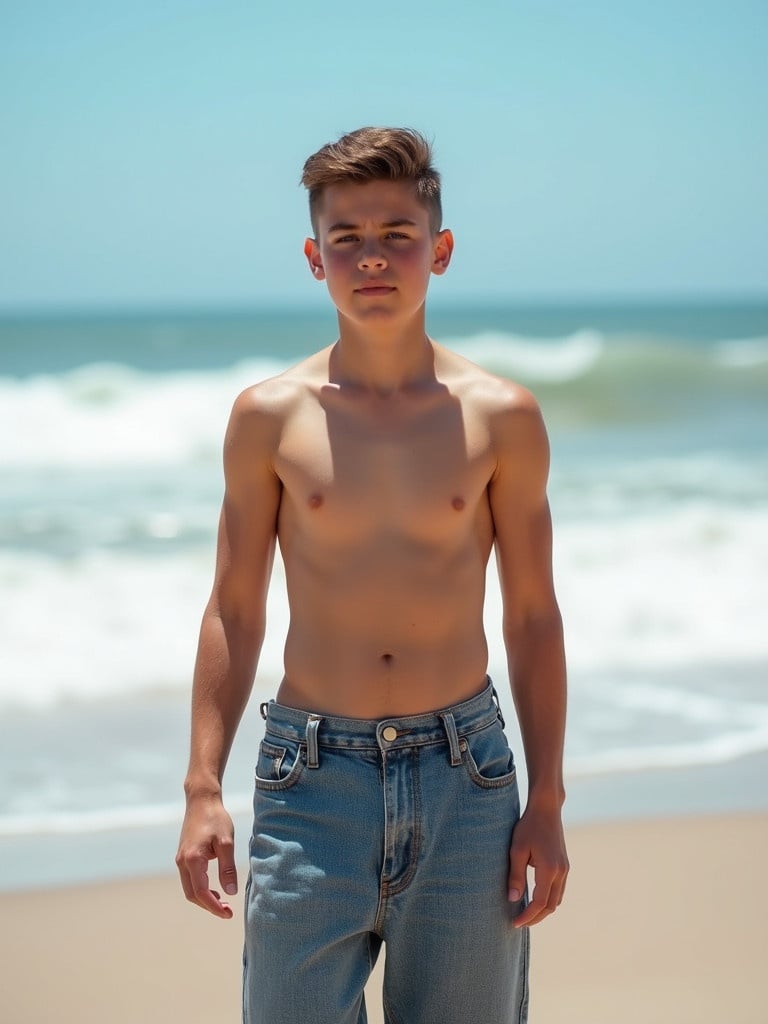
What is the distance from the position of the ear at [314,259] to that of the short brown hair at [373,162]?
0.17 ft

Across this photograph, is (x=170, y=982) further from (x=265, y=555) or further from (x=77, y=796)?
(x=265, y=555)

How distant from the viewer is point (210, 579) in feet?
26.2

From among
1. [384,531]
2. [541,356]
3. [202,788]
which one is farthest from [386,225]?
[541,356]

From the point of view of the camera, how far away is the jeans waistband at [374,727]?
81.4 inches

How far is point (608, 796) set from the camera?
4.45 meters

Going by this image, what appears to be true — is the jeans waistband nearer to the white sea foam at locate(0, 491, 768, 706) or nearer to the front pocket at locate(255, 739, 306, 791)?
the front pocket at locate(255, 739, 306, 791)

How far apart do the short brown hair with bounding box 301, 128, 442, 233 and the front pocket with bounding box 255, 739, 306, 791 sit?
86 cm

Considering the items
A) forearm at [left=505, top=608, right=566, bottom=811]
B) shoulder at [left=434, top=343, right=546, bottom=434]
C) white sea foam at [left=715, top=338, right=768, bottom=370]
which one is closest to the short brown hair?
shoulder at [left=434, top=343, right=546, bottom=434]

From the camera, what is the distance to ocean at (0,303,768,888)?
4555 mm

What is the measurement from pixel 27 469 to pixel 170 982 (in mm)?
9068

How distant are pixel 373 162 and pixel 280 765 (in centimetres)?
95

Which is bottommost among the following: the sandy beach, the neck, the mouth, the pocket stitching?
the sandy beach

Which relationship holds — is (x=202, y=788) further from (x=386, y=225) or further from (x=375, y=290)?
(x=386, y=225)

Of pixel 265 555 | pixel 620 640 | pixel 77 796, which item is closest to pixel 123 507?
pixel 620 640
